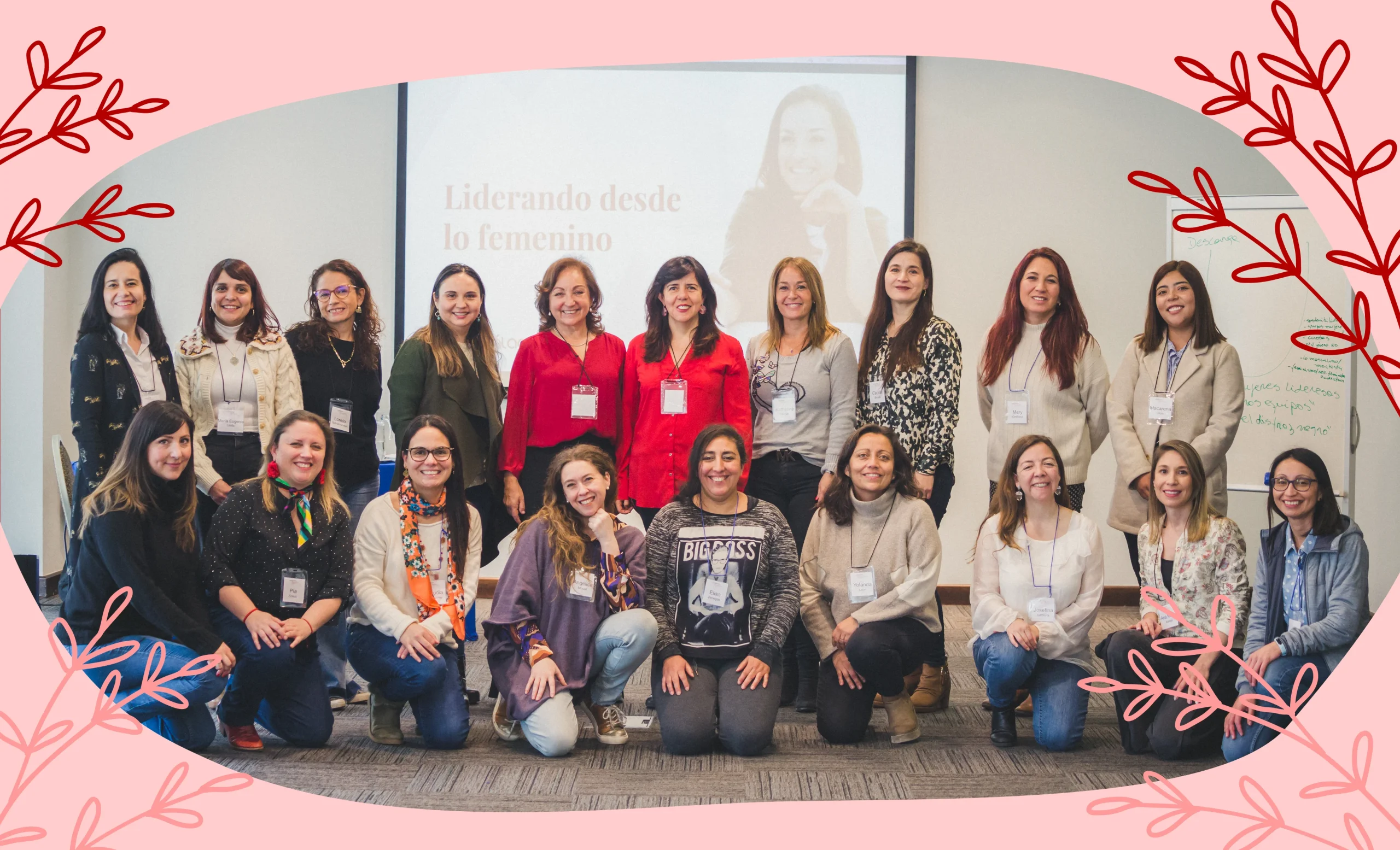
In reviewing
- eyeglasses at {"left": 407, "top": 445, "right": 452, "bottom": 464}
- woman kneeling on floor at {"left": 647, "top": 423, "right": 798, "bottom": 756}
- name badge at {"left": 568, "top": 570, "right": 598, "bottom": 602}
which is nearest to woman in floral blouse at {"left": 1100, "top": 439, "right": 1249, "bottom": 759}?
woman kneeling on floor at {"left": 647, "top": 423, "right": 798, "bottom": 756}

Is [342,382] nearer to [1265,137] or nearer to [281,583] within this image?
[281,583]

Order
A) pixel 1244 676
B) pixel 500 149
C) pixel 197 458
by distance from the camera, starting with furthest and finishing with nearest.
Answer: pixel 500 149 < pixel 197 458 < pixel 1244 676

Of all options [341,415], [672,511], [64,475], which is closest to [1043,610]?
[672,511]

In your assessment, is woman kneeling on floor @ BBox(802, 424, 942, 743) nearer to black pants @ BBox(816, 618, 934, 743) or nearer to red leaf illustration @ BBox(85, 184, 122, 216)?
black pants @ BBox(816, 618, 934, 743)

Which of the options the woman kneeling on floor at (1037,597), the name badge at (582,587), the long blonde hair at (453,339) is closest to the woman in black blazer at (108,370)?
the long blonde hair at (453,339)

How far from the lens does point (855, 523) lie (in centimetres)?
355

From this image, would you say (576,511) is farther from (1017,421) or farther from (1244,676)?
(1244,676)

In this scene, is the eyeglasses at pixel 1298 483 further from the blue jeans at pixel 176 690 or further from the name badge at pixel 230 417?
the name badge at pixel 230 417

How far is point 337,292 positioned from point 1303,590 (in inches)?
124

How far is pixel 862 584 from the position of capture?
11.3 feet

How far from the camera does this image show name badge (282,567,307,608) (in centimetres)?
324

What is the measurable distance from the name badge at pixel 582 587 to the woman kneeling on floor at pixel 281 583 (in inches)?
27.2

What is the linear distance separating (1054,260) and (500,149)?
3.08 metres

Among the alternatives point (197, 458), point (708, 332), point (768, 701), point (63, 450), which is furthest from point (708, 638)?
point (63, 450)
